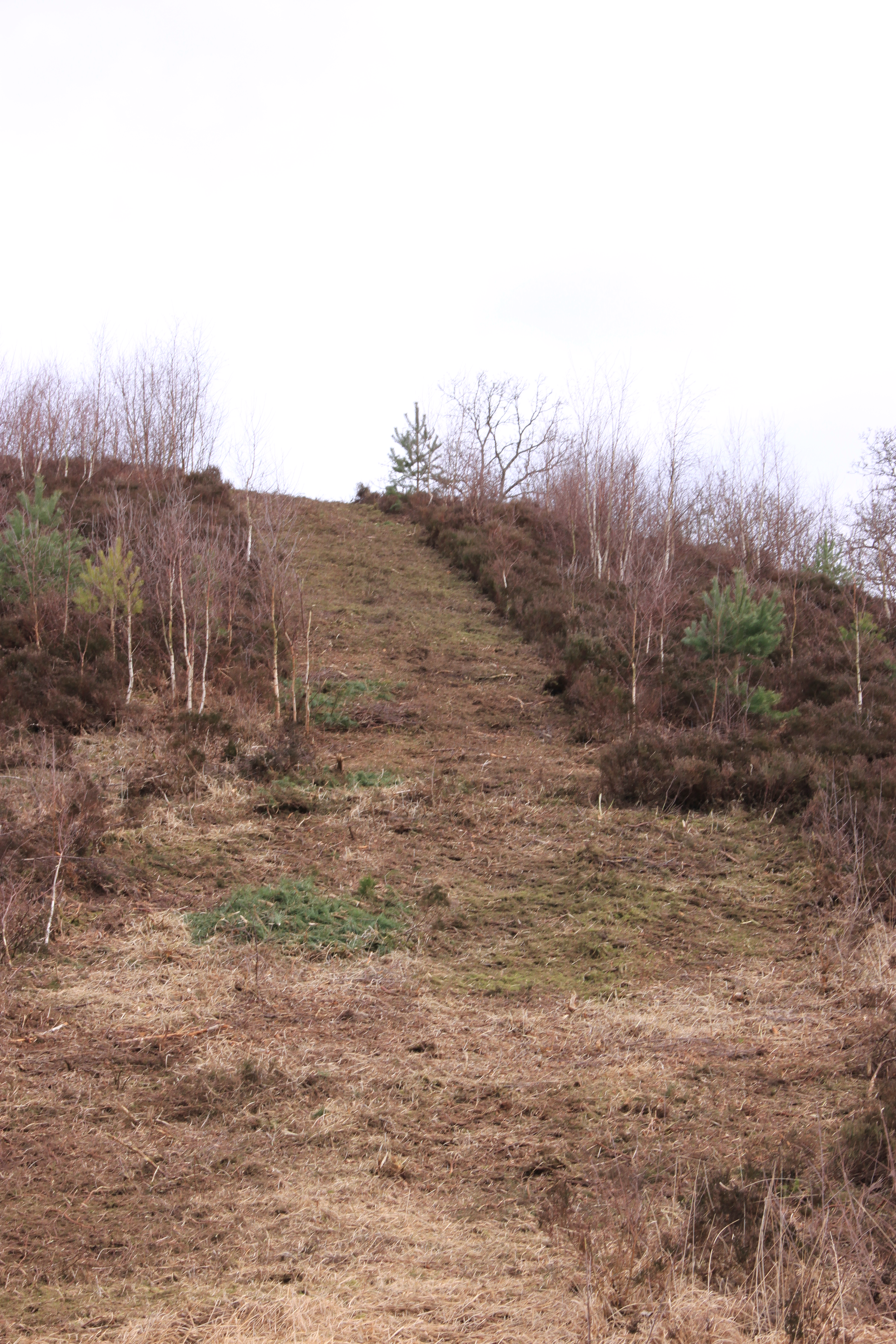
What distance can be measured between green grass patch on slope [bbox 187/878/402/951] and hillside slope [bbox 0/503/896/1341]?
85 millimetres

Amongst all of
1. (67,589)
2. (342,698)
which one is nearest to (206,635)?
(342,698)

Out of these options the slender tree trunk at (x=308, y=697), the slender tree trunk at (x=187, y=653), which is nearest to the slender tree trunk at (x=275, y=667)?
the slender tree trunk at (x=308, y=697)

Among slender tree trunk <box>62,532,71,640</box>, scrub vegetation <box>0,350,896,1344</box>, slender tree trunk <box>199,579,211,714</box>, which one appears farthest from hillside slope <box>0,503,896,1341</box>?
slender tree trunk <box>62,532,71,640</box>

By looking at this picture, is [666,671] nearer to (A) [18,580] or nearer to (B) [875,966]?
(B) [875,966]

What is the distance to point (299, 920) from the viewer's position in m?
6.94

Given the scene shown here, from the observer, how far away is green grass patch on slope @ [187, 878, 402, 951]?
671cm

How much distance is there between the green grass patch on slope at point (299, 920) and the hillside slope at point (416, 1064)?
8cm

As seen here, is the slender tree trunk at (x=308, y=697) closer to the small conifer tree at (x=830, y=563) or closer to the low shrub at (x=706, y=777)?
the low shrub at (x=706, y=777)

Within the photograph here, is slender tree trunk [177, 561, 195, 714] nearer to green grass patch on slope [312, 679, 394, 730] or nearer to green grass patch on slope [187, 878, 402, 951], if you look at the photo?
green grass patch on slope [312, 679, 394, 730]

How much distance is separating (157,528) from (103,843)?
7011 mm

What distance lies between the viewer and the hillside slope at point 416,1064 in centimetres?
322

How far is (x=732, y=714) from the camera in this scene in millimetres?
12852

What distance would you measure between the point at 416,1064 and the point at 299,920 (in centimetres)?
209

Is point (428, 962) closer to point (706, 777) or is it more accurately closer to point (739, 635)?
point (706, 777)
